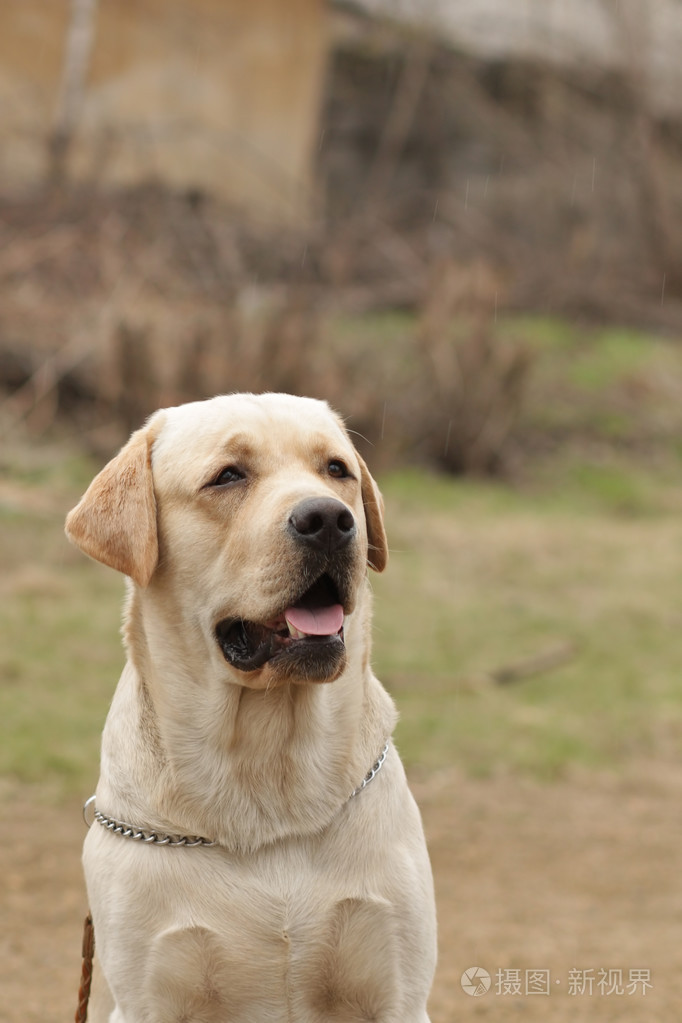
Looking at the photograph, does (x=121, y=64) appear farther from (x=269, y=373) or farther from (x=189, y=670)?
(x=189, y=670)

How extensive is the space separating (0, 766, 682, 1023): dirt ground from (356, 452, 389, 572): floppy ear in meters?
1.80

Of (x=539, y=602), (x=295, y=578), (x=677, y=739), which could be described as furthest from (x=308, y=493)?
(x=539, y=602)

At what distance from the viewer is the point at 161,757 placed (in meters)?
Answer: 2.95

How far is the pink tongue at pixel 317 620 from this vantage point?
2742 mm

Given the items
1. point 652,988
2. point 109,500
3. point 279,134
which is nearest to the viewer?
point 109,500

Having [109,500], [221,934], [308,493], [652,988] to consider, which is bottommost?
[652,988]

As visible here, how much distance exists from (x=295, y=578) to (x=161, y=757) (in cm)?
61

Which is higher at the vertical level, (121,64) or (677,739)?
(121,64)

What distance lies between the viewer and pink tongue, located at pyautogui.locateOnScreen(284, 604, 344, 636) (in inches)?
108

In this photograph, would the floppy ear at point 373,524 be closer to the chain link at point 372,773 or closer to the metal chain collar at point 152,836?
the chain link at point 372,773

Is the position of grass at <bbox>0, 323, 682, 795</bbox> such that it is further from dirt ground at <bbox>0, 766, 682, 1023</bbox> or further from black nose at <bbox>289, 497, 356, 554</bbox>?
black nose at <bbox>289, 497, 356, 554</bbox>

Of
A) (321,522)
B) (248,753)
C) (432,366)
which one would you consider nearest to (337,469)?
(321,522)

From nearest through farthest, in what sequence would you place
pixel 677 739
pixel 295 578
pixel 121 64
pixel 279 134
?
pixel 295 578 < pixel 677 739 < pixel 121 64 < pixel 279 134

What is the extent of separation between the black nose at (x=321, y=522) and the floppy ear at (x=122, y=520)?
0.41m
